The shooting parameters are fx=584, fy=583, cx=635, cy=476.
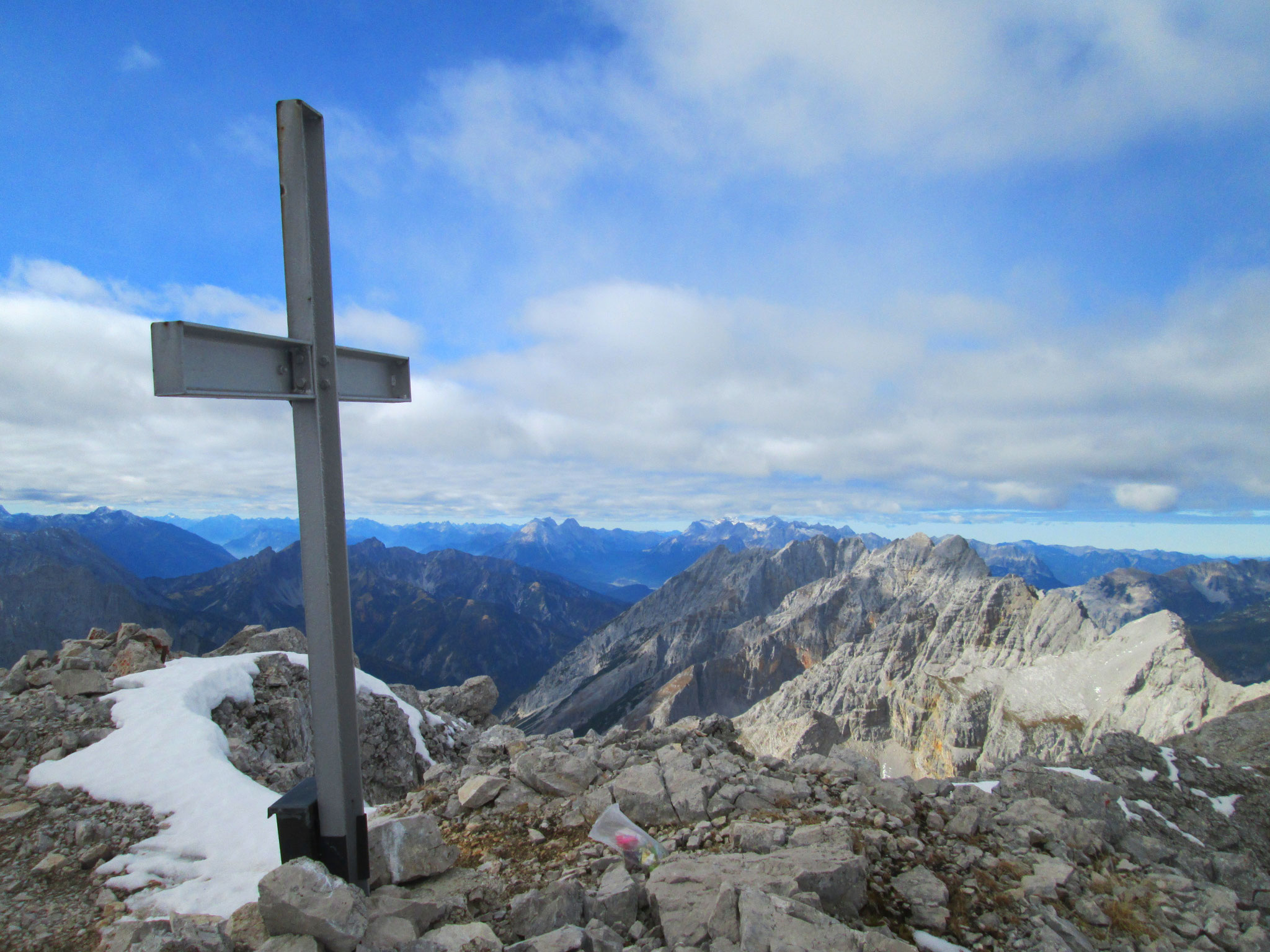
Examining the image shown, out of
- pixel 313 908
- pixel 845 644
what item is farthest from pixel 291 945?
pixel 845 644

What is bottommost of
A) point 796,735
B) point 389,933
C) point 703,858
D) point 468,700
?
point 796,735

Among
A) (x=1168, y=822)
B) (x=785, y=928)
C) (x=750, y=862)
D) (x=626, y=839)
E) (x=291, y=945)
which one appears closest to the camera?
(x=291, y=945)

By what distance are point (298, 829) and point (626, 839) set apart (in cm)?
370

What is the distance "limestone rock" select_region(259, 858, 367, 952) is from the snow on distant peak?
2.57 metres

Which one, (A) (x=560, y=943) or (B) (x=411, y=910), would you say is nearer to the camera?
(A) (x=560, y=943)

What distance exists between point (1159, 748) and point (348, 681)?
14.2 metres

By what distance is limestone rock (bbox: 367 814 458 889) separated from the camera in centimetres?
620

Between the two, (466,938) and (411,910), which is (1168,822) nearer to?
(466,938)

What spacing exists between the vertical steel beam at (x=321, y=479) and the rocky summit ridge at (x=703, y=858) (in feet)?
2.82

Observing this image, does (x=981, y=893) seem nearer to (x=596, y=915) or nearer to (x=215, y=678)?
(x=596, y=915)

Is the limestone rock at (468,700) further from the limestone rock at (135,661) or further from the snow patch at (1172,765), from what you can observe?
the snow patch at (1172,765)

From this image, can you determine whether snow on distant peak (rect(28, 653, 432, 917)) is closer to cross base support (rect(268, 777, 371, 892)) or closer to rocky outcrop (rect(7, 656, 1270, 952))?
rocky outcrop (rect(7, 656, 1270, 952))

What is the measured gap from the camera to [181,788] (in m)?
10.3

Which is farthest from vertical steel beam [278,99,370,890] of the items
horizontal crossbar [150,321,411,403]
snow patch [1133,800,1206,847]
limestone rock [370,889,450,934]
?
snow patch [1133,800,1206,847]
